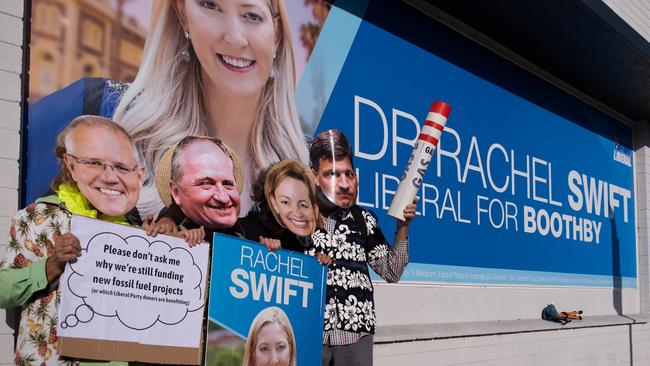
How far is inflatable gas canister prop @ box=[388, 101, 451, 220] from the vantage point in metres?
5.02

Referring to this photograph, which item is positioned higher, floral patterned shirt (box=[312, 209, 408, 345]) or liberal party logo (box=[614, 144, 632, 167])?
liberal party logo (box=[614, 144, 632, 167])

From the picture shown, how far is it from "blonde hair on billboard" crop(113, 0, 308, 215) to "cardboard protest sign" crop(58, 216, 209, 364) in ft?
2.09

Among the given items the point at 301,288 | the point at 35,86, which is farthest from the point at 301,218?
the point at 35,86

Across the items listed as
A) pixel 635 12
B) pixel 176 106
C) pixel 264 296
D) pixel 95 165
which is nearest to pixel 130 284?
pixel 95 165

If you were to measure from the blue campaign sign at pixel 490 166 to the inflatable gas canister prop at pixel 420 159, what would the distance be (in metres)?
0.94

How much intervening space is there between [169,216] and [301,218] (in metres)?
0.90

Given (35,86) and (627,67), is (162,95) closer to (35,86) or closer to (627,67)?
(35,86)

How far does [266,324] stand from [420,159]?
163 cm

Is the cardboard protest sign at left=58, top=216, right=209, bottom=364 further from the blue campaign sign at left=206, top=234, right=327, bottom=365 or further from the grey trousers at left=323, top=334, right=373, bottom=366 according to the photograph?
the grey trousers at left=323, top=334, right=373, bottom=366

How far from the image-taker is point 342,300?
461 centimetres

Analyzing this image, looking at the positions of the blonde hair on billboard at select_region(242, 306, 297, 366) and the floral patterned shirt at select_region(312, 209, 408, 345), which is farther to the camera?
the floral patterned shirt at select_region(312, 209, 408, 345)

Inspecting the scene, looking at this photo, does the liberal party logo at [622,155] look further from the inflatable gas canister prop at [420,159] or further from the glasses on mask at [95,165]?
the glasses on mask at [95,165]

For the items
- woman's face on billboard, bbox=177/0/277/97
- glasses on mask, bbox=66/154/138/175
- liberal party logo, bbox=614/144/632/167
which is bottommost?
glasses on mask, bbox=66/154/138/175

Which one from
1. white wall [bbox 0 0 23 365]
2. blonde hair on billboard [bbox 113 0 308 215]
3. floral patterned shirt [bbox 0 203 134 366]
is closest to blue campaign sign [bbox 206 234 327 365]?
blonde hair on billboard [bbox 113 0 308 215]
